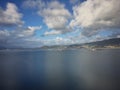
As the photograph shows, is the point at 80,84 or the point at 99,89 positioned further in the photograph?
the point at 80,84

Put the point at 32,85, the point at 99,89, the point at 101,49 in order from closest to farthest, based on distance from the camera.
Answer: the point at 99,89, the point at 32,85, the point at 101,49

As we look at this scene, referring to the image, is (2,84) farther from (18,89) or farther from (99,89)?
(99,89)

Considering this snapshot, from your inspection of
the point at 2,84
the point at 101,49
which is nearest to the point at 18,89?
the point at 2,84

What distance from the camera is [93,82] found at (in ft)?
21.6

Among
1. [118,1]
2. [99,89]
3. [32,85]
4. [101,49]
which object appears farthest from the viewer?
[101,49]

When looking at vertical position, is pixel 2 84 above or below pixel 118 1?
below

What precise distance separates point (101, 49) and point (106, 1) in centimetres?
2559

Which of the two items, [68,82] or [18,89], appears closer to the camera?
[18,89]

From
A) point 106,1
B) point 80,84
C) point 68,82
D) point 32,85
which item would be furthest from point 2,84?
point 106,1

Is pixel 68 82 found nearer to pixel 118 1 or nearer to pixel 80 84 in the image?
pixel 80 84

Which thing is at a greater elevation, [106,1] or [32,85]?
[106,1]

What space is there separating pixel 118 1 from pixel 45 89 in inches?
247

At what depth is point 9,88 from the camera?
20.1 feet

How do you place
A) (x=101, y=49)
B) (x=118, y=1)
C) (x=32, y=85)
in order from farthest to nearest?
(x=101, y=49), (x=118, y=1), (x=32, y=85)
